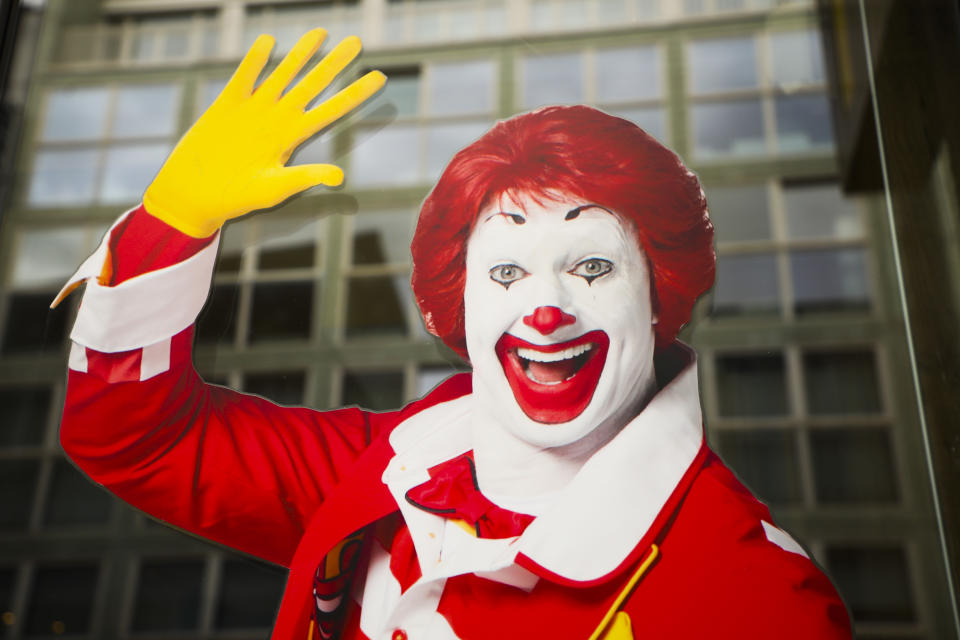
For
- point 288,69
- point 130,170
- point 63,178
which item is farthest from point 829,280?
point 63,178

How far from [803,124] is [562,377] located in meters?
1.29

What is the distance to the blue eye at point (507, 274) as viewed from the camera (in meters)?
2.46

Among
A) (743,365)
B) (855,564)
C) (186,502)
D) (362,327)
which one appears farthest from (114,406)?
(855,564)

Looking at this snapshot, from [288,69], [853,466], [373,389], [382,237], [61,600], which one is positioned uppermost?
[288,69]

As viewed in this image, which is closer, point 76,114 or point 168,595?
point 168,595

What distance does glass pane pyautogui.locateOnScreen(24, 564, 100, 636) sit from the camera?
2502 millimetres

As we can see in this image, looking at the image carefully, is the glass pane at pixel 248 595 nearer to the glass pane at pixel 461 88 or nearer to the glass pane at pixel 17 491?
the glass pane at pixel 17 491

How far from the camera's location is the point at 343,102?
2818 millimetres

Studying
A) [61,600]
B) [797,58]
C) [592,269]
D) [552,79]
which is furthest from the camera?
[552,79]

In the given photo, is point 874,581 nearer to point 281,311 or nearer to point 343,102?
point 281,311

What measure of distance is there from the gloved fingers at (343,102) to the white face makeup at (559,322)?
72cm

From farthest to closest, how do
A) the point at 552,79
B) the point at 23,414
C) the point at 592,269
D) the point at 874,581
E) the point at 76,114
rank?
the point at 76,114 → the point at 552,79 → the point at 23,414 → the point at 592,269 → the point at 874,581

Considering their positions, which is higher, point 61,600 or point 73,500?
point 73,500

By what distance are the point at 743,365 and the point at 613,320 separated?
0.45 metres
